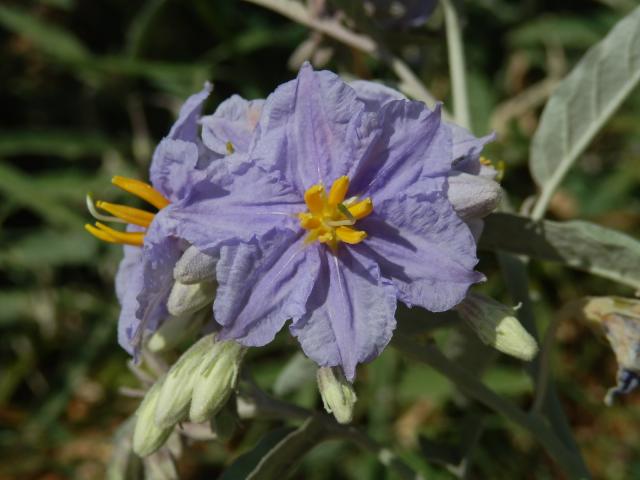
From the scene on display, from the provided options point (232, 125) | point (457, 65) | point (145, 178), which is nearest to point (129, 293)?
point (232, 125)

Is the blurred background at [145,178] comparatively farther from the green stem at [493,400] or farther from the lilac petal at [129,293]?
the lilac petal at [129,293]

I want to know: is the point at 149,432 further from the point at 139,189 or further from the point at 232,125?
the point at 232,125

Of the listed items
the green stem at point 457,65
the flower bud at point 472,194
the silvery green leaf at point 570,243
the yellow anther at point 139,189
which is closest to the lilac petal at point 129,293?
the yellow anther at point 139,189

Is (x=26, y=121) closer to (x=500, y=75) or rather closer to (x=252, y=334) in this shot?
(x=500, y=75)

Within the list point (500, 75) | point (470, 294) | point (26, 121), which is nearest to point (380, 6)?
point (470, 294)

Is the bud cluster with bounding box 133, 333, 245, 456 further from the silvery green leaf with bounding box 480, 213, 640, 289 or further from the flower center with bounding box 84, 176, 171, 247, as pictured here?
the silvery green leaf with bounding box 480, 213, 640, 289

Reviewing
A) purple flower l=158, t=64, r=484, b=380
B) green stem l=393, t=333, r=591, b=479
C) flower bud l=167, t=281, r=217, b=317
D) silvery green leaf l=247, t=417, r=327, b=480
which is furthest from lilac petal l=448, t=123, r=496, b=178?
silvery green leaf l=247, t=417, r=327, b=480
